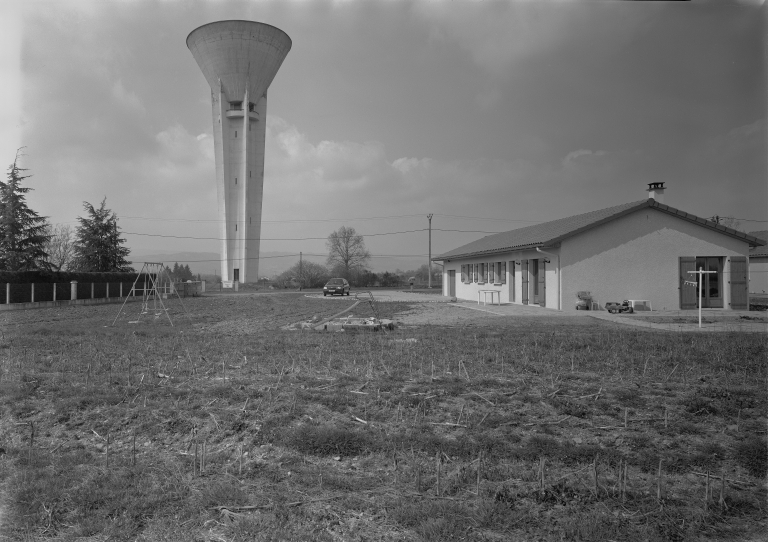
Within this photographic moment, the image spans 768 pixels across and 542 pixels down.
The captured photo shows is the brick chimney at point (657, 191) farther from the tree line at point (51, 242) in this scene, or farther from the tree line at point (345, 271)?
the tree line at point (345, 271)

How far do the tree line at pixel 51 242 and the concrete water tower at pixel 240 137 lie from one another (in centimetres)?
1503

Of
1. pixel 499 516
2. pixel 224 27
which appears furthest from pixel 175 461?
pixel 224 27

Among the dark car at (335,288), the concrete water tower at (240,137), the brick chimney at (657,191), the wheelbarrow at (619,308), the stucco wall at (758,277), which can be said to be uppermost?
the concrete water tower at (240,137)

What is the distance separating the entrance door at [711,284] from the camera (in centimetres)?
1969

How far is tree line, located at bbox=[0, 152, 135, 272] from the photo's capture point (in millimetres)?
26172

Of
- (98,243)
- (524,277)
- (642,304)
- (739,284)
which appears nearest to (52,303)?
(98,243)

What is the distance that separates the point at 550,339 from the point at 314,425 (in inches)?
256

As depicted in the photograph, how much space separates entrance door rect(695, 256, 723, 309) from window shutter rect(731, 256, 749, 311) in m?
0.39

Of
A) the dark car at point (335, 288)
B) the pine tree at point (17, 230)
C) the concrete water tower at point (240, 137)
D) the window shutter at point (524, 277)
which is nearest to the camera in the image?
the window shutter at point (524, 277)

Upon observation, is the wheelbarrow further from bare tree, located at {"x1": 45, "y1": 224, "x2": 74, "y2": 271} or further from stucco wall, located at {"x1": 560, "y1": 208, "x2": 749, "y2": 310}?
bare tree, located at {"x1": 45, "y1": 224, "x2": 74, "y2": 271}

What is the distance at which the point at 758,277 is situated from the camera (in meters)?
28.8

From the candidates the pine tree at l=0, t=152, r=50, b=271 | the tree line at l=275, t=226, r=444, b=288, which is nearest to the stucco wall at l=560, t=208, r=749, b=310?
the pine tree at l=0, t=152, r=50, b=271

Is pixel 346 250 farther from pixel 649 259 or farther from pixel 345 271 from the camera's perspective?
pixel 649 259

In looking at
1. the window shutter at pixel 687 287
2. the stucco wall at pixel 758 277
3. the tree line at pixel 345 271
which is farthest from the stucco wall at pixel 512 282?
the tree line at pixel 345 271
